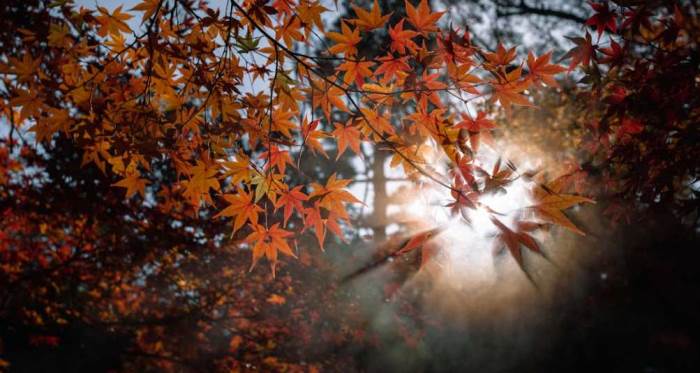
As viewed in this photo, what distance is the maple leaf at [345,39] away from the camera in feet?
5.22

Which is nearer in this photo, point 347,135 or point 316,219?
point 316,219

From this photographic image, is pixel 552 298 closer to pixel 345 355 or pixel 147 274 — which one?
pixel 345 355

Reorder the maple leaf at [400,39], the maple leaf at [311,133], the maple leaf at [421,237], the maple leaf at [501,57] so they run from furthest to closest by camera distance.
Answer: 1. the maple leaf at [311,133]
2. the maple leaf at [400,39]
3. the maple leaf at [501,57]
4. the maple leaf at [421,237]

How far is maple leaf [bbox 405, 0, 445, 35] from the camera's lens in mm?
1578

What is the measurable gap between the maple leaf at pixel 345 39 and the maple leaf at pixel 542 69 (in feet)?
2.38

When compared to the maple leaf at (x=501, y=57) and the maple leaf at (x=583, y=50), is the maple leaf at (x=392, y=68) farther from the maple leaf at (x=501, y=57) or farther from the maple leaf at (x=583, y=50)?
the maple leaf at (x=583, y=50)

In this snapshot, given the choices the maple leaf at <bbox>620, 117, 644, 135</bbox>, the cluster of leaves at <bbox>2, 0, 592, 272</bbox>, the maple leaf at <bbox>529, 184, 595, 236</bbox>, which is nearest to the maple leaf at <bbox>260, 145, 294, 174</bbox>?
the cluster of leaves at <bbox>2, 0, 592, 272</bbox>

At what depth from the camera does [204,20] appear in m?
1.77

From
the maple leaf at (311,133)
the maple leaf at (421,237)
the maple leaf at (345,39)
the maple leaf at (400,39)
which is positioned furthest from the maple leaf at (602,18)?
the maple leaf at (311,133)

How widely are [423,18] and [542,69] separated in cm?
55

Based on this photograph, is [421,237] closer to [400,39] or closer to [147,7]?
[400,39]

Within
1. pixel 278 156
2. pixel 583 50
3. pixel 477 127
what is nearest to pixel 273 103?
pixel 278 156

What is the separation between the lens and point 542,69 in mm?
1681

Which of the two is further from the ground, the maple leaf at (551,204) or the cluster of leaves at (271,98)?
the cluster of leaves at (271,98)
